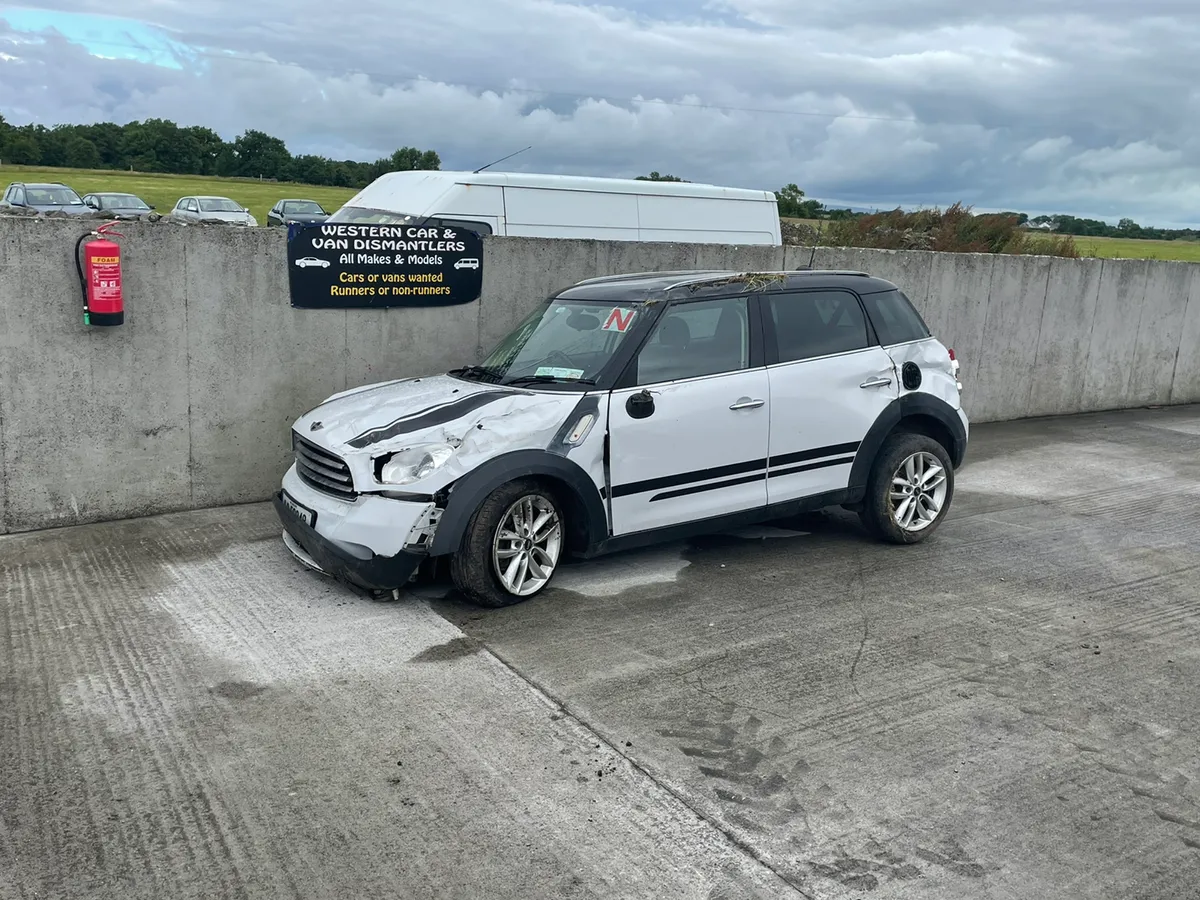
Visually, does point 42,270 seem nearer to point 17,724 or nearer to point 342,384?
point 342,384

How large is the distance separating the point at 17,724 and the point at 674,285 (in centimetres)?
416

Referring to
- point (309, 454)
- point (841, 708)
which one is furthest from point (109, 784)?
point (841, 708)

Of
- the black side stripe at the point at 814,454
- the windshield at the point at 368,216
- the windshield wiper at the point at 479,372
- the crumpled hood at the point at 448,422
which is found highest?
the windshield at the point at 368,216

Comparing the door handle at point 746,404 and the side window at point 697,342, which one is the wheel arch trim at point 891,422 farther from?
the side window at point 697,342

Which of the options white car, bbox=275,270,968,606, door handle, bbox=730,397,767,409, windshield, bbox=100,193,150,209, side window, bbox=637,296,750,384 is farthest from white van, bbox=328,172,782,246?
windshield, bbox=100,193,150,209

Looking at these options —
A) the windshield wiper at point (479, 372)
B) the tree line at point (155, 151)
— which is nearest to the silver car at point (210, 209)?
the windshield wiper at point (479, 372)

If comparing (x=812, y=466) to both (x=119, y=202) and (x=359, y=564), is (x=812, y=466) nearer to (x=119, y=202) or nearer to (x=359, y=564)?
(x=359, y=564)

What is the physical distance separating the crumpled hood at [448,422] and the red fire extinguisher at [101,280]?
170 centimetres

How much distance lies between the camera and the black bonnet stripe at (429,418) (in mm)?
5648

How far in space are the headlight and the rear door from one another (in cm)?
210

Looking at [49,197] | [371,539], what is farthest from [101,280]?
[49,197]

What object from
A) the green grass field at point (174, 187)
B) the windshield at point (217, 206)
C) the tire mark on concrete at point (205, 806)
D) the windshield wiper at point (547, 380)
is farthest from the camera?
the green grass field at point (174, 187)

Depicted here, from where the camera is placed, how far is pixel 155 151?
228 ft

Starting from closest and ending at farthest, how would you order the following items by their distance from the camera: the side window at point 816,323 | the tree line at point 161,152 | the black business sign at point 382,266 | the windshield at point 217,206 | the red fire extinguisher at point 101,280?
the side window at point 816,323 → the red fire extinguisher at point 101,280 → the black business sign at point 382,266 → the windshield at point 217,206 → the tree line at point 161,152
